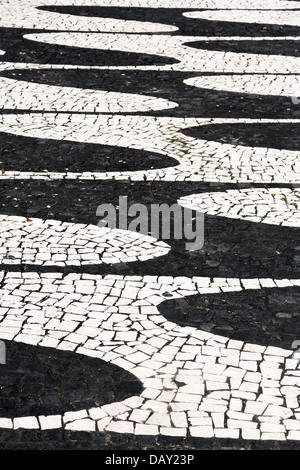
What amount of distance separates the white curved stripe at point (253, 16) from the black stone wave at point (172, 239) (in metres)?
7.12

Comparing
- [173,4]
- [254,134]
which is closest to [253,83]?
[254,134]

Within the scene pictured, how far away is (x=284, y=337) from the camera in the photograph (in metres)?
5.41

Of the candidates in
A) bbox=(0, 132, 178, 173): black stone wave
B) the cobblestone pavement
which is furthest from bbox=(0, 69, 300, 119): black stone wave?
bbox=(0, 132, 178, 173): black stone wave

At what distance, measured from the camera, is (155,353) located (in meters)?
5.22

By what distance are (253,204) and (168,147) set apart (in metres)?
1.70

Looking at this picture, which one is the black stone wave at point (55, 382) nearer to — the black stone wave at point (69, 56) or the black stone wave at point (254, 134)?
the black stone wave at point (254, 134)

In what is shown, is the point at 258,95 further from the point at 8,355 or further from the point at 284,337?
the point at 8,355

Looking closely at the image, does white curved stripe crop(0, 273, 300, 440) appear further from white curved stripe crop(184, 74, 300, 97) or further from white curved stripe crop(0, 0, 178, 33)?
white curved stripe crop(0, 0, 178, 33)

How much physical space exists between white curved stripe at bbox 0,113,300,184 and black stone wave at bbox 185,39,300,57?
127 inches

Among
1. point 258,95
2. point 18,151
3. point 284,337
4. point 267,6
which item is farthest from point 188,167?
point 267,6

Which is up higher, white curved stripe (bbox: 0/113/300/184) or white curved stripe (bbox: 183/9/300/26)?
white curved stripe (bbox: 183/9/300/26)

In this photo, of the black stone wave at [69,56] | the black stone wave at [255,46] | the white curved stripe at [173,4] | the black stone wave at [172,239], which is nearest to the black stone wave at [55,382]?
the black stone wave at [172,239]

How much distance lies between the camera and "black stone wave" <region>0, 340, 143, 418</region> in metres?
4.71

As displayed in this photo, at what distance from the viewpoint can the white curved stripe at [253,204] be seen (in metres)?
7.17
